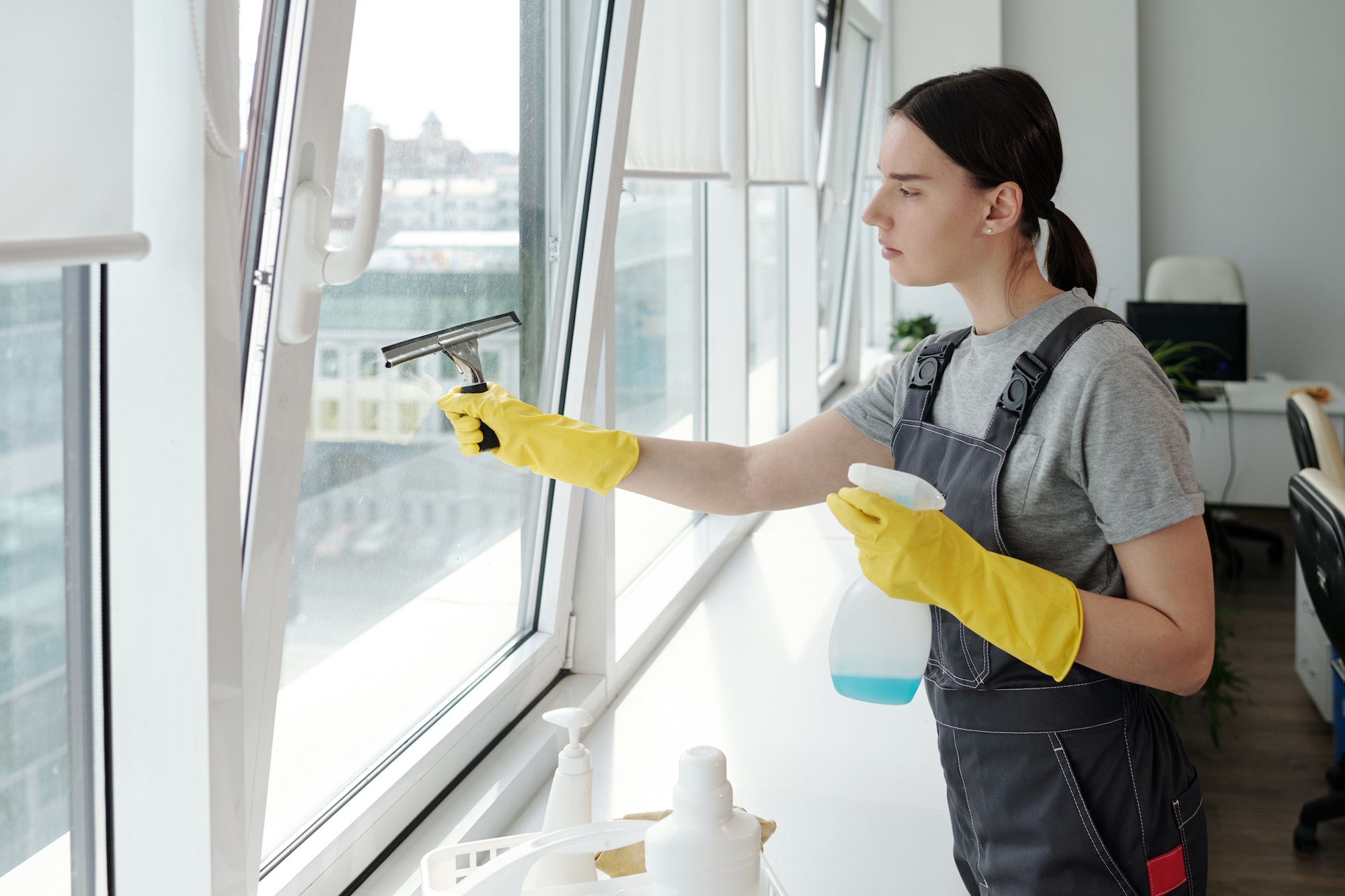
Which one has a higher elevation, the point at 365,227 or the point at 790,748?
the point at 365,227

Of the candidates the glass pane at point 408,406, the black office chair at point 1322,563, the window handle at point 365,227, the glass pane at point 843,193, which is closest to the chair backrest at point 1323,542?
the black office chair at point 1322,563

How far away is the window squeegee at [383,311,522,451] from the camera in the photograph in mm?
1121

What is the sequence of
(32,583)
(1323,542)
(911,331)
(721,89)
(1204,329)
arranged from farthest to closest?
(911,331) < (1204,329) < (721,89) < (1323,542) < (32,583)

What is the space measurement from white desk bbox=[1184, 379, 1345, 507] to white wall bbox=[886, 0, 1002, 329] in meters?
1.82

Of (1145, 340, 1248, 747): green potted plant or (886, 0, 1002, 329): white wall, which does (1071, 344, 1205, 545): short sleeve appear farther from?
(886, 0, 1002, 329): white wall

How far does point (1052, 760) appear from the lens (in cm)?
116

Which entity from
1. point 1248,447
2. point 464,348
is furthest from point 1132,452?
point 1248,447

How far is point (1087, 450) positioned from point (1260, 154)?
6.60 meters

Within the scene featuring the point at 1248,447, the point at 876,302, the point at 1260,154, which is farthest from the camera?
the point at 876,302

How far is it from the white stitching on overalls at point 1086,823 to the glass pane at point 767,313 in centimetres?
306

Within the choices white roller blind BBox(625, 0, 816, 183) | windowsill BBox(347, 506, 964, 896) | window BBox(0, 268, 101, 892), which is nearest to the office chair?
white roller blind BBox(625, 0, 816, 183)

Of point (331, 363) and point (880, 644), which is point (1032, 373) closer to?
point (880, 644)

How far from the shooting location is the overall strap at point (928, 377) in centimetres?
132

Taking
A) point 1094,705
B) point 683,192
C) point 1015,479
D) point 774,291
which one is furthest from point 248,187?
point 774,291
